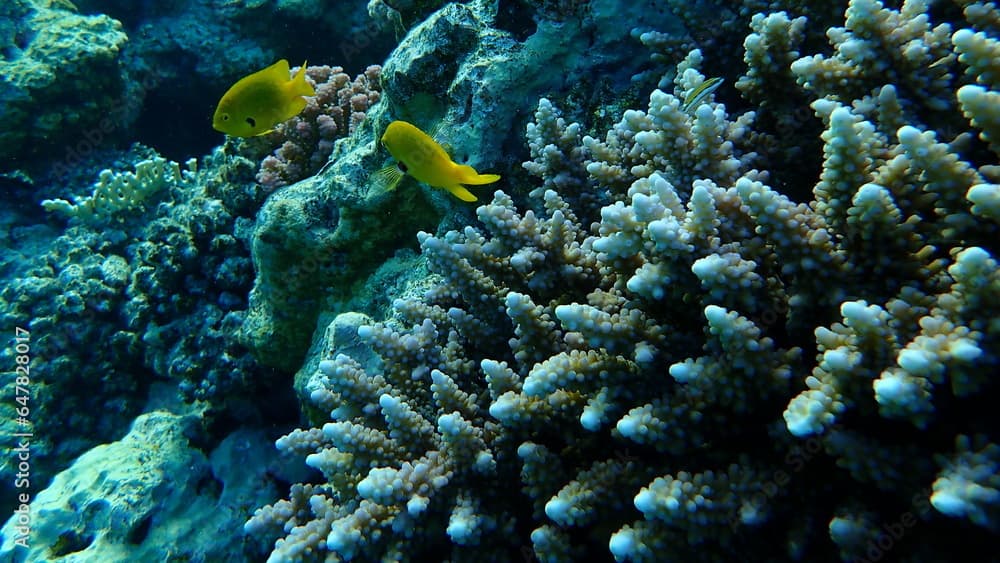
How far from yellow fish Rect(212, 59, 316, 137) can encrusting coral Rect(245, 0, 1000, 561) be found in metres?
1.72

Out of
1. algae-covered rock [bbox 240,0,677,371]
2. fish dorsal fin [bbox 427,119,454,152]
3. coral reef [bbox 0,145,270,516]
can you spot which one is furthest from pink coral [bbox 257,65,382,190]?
fish dorsal fin [bbox 427,119,454,152]

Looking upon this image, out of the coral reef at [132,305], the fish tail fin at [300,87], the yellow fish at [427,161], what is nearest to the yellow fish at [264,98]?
the fish tail fin at [300,87]

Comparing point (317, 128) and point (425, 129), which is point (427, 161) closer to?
point (425, 129)

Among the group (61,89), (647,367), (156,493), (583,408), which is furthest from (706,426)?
(61,89)

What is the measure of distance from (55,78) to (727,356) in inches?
365

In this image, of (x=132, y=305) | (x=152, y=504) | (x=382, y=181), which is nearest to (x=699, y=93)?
(x=382, y=181)

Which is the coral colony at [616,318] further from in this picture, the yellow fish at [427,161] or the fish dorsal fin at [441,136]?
the yellow fish at [427,161]

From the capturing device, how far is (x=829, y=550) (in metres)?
1.69

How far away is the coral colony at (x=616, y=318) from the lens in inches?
62.1

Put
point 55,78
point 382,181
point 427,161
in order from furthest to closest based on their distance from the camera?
point 55,78 → point 382,181 → point 427,161

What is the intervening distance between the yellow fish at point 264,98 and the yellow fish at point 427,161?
4.41ft

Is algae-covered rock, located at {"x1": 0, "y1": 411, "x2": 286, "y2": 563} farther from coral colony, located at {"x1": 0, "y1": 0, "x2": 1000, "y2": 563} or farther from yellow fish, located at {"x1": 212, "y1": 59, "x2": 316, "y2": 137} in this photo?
yellow fish, located at {"x1": 212, "y1": 59, "x2": 316, "y2": 137}

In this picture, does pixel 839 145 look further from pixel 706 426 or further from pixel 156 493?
pixel 156 493

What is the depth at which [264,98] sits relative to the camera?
3.64m
